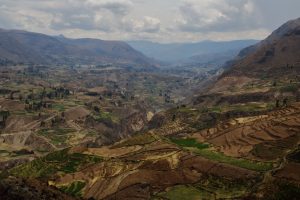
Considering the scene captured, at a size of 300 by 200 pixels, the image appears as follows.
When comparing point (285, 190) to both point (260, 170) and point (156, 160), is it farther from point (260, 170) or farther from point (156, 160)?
point (156, 160)

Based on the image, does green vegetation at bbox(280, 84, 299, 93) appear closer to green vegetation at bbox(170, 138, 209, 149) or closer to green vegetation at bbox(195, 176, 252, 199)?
green vegetation at bbox(170, 138, 209, 149)

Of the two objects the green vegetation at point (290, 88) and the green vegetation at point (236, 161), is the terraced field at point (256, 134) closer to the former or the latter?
the green vegetation at point (236, 161)

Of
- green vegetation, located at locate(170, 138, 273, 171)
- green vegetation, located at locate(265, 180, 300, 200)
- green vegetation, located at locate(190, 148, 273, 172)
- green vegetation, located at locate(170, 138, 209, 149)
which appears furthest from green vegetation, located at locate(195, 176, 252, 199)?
green vegetation, located at locate(170, 138, 209, 149)

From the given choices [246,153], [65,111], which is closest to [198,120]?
[246,153]

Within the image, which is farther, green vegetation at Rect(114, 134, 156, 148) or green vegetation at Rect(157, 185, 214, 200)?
green vegetation at Rect(114, 134, 156, 148)

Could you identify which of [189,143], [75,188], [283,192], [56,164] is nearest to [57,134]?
[56,164]
